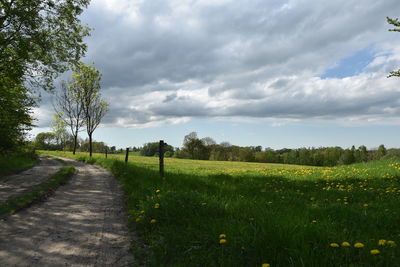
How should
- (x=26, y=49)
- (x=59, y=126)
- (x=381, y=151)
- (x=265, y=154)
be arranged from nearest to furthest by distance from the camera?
(x=26, y=49) < (x=59, y=126) < (x=381, y=151) < (x=265, y=154)

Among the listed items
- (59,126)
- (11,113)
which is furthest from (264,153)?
(11,113)

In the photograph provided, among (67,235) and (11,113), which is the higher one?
(11,113)

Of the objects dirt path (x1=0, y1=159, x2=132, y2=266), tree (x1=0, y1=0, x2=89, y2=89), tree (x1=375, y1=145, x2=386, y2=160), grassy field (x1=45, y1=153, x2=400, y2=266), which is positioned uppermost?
tree (x1=0, y1=0, x2=89, y2=89)

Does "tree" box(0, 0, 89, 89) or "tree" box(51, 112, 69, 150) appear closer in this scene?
"tree" box(0, 0, 89, 89)

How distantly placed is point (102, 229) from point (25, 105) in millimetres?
19833

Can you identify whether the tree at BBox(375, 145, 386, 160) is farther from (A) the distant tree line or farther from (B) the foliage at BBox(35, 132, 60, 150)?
(B) the foliage at BBox(35, 132, 60, 150)

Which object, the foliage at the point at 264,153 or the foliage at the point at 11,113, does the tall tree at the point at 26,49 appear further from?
the foliage at the point at 264,153

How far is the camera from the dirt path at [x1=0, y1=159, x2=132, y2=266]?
13.3 ft

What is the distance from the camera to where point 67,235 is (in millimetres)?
5148

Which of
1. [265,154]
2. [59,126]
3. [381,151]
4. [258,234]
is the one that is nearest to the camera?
[258,234]

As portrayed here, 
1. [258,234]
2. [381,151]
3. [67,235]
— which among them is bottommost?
[67,235]

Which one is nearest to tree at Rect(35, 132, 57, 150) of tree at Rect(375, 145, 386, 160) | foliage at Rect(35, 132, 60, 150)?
foliage at Rect(35, 132, 60, 150)

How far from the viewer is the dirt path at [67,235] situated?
404 centimetres

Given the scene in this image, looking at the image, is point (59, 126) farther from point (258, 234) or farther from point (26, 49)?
point (258, 234)
